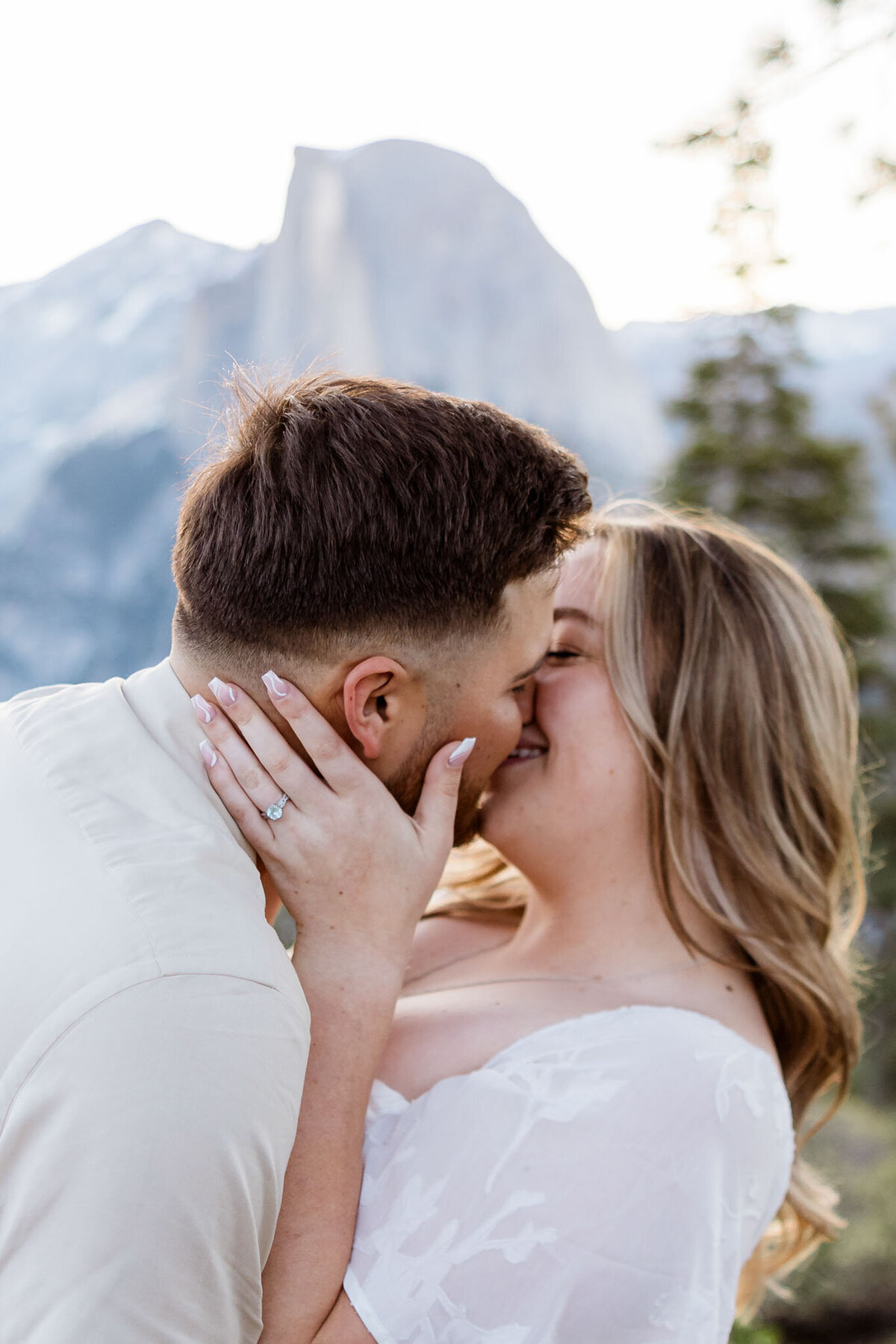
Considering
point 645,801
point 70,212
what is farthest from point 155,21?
point 645,801

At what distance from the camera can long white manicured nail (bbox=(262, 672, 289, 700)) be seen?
1.68 meters

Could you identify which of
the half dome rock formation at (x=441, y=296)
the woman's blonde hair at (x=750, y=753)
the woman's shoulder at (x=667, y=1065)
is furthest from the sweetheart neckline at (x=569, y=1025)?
→ the half dome rock formation at (x=441, y=296)

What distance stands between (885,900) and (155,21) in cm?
793

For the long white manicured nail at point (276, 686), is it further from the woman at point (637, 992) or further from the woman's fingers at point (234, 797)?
the woman at point (637, 992)

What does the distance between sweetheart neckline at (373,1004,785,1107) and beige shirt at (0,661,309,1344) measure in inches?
27.0

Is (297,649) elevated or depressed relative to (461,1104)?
elevated

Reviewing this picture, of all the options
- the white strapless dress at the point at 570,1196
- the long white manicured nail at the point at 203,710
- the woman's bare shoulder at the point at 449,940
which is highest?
the long white manicured nail at the point at 203,710

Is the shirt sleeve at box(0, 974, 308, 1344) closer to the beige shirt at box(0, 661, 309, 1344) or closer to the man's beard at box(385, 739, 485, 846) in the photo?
the beige shirt at box(0, 661, 309, 1344)

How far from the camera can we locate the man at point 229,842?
44.0 inches

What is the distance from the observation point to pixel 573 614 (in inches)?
96.4

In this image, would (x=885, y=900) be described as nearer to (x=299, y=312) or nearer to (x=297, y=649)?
(x=299, y=312)

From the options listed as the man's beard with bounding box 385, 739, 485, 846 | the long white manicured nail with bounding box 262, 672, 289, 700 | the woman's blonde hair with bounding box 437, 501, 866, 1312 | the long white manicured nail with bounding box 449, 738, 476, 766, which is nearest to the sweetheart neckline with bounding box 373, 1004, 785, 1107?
the woman's blonde hair with bounding box 437, 501, 866, 1312

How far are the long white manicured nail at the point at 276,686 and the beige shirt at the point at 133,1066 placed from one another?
278 millimetres

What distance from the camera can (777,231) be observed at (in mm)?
4738
